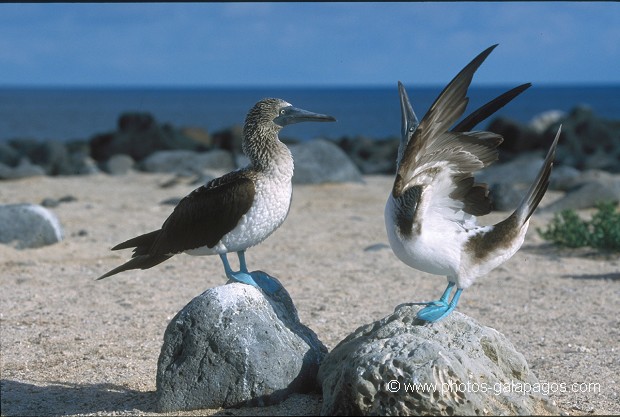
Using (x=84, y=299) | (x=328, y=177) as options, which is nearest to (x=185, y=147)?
(x=328, y=177)

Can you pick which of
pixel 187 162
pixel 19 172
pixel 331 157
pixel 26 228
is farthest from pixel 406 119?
pixel 187 162

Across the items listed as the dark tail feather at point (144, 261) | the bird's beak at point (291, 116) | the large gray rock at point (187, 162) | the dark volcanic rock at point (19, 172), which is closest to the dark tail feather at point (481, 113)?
the bird's beak at point (291, 116)

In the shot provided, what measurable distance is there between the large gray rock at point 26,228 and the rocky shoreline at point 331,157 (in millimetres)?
6027

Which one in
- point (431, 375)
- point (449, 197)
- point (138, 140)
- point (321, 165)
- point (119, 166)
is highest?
point (449, 197)

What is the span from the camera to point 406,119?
4.73 meters

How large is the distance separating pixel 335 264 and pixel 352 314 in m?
2.11

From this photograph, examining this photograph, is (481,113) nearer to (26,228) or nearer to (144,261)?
(144,261)

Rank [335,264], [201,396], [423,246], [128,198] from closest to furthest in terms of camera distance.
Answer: [423,246], [201,396], [335,264], [128,198]

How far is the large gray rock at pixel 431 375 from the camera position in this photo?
4211 mm

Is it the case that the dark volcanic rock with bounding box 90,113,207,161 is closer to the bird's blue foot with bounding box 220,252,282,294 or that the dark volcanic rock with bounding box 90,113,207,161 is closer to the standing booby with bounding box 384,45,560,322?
the bird's blue foot with bounding box 220,252,282,294

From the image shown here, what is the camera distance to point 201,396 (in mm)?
4836

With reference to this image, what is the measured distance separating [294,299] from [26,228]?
13.0ft

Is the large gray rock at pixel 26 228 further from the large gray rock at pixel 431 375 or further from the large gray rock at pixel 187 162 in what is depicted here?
the large gray rock at pixel 187 162

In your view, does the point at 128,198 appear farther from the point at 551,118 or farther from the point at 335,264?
the point at 551,118
